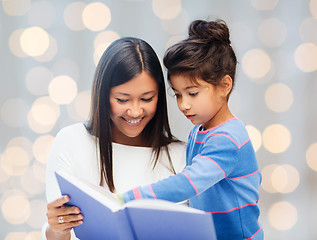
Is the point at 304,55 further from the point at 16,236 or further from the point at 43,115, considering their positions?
the point at 16,236

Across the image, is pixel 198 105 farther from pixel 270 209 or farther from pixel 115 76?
pixel 270 209

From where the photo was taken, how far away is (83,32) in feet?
5.45

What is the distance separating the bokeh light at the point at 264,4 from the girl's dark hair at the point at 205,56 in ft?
2.37

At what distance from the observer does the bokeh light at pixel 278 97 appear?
5.82 ft

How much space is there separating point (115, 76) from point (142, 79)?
76 millimetres

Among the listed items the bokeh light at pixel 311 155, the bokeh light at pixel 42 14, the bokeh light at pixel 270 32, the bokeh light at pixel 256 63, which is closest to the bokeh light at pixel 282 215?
the bokeh light at pixel 311 155

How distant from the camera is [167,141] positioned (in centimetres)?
131

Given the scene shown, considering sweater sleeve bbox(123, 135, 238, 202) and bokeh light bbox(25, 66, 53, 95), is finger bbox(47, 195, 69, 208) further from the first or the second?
bokeh light bbox(25, 66, 53, 95)

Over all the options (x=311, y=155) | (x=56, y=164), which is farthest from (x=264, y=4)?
(x=56, y=164)

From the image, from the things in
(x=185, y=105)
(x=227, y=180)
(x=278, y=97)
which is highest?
(x=185, y=105)

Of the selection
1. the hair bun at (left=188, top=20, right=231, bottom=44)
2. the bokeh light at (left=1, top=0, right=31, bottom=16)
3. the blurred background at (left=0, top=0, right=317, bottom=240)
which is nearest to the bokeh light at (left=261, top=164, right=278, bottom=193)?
the blurred background at (left=0, top=0, right=317, bottom=240)

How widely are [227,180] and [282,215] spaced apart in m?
0.94

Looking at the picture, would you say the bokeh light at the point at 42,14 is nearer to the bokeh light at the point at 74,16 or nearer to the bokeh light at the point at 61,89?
the bokeh light at the point at 74,16

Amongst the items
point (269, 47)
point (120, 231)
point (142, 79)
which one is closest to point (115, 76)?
point (142, 79)
